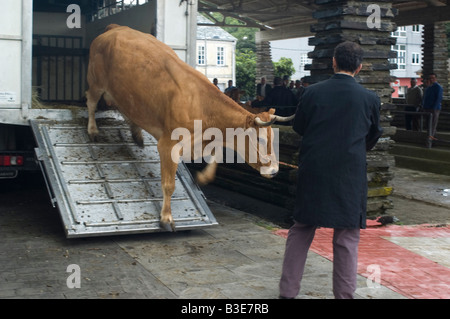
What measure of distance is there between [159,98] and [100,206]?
1.33m

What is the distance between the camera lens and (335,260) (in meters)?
4.56

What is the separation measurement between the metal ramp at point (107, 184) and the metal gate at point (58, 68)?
141 inches

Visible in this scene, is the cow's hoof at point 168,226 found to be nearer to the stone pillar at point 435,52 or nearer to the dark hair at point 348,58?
the dark hair at point 348,58

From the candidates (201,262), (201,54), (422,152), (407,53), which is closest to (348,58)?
(201,262)

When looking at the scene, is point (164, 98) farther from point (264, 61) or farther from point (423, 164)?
point (264, 61)

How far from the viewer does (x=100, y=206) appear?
664 centimetres

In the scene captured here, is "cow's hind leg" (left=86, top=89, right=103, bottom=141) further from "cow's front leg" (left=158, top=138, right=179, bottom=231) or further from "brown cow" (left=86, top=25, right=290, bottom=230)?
"cow's front leg" (left=158, top=138, right=179, bottom=231)

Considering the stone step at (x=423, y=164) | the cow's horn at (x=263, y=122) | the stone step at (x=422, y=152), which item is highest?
the cow's horn at (x=263, y=122)

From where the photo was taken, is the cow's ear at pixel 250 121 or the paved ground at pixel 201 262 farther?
the cow's ear at pixel 250 121

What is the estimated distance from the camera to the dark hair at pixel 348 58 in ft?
15.1

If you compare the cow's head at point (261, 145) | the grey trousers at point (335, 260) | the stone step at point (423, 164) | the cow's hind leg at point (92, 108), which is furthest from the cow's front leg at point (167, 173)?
the stone step at point (423, 164)
